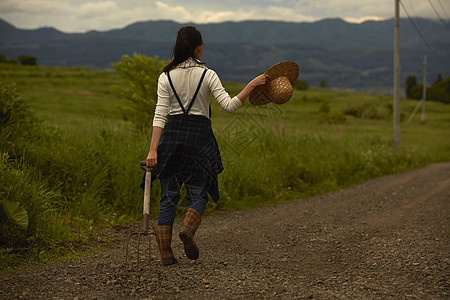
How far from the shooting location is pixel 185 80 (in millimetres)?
4387

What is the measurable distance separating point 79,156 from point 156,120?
11.4 feet

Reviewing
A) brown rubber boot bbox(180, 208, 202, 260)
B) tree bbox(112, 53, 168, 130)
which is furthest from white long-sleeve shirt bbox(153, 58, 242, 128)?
tree bbox(112, 53, 168, 130)

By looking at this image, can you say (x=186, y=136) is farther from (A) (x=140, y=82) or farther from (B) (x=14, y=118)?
(A) (x=140, y=82)

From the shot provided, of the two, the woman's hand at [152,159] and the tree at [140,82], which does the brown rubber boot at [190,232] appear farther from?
the tree at [140,82]

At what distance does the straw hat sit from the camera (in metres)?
4.38

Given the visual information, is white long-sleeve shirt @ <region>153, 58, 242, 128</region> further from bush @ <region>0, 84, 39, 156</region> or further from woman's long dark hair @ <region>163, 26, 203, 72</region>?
bush @ <region>0, 84, 39, 156</region>

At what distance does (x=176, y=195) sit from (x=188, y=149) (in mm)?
508

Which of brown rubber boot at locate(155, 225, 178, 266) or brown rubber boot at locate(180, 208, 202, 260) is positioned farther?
brown rubber boot at locate(155, 225, 178, 266)

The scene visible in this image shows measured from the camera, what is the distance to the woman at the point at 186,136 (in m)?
4.38

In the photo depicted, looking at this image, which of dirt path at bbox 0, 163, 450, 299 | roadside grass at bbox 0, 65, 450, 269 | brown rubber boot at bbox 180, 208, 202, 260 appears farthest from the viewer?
roadside grass at bbox 0, 65, 450, 269

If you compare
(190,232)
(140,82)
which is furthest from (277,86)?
(140,82)

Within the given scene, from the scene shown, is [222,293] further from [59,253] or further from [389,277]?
[59,253]

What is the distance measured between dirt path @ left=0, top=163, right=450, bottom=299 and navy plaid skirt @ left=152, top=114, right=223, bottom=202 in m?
1.02

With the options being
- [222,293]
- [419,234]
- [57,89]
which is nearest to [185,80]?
[222,293]
